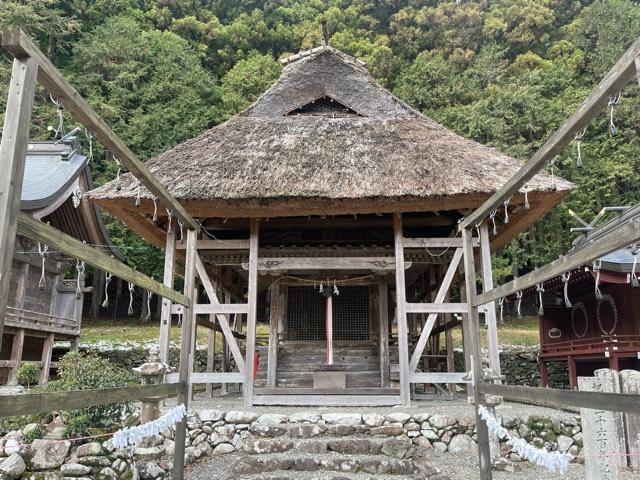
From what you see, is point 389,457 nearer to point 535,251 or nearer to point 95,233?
point 95,233

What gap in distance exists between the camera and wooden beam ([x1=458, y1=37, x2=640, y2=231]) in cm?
213

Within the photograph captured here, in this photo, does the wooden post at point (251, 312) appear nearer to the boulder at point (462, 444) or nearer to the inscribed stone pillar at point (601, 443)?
the boulder at point (462, 444)

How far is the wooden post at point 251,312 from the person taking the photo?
7.53 metres

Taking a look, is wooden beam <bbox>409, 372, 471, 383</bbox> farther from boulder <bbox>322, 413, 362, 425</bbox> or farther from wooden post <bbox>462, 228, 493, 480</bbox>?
wooden post <bbox>462, 228, 493, 480</bbox>

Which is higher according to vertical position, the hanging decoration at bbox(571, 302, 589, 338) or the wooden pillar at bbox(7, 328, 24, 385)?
the hanging decoration at bbox(571, 302, 589, 338)

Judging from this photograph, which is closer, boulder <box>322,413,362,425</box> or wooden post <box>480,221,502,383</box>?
boulder <box>322,413,362,425</box>

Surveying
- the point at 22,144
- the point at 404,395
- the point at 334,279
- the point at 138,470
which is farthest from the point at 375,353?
the point at 22,144

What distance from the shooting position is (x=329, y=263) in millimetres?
8102

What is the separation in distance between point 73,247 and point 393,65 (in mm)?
26879

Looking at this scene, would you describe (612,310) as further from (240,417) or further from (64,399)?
(64,399)

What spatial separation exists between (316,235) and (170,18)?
25.1 meters

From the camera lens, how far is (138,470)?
212 inches

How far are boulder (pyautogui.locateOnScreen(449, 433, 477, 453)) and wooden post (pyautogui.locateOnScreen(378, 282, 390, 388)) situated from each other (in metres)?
3.04

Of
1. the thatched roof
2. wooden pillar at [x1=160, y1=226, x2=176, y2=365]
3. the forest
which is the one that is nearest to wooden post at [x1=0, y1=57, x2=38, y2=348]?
the thatched roof
